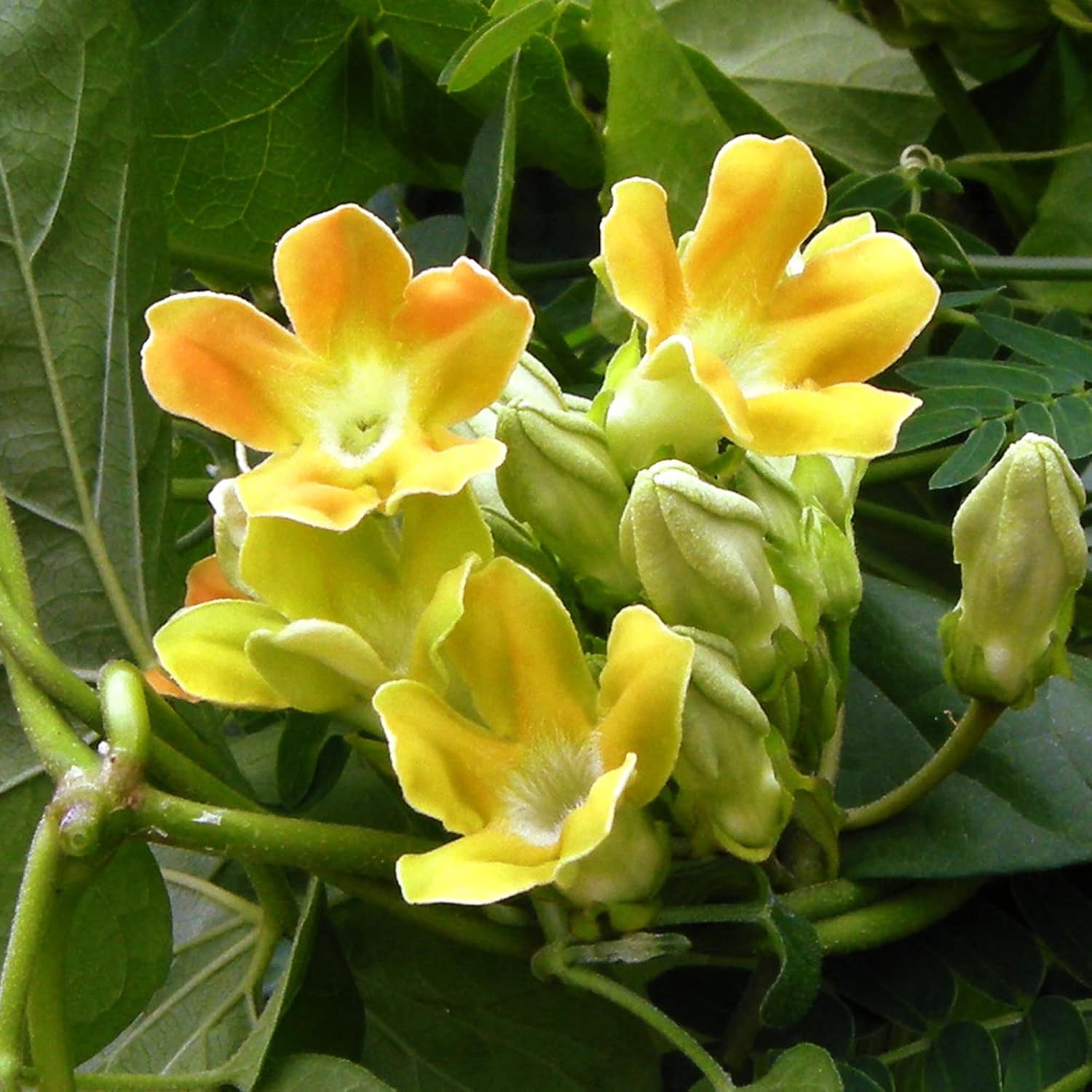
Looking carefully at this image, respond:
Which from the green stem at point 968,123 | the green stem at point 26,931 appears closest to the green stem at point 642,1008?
the green stem at point 26,931

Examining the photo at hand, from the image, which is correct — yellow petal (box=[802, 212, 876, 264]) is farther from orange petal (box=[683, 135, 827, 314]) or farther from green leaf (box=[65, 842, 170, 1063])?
green leaf (box=[65, 842, 170, 1063])

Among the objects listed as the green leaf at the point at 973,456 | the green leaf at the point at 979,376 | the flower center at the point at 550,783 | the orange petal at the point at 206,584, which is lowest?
the green leaf at the point at 973,456

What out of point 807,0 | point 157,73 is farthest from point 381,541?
point 807,0

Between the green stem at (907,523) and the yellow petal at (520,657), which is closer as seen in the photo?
the yellow petal at (520,657)

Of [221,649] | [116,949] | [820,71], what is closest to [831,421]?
[221,649]

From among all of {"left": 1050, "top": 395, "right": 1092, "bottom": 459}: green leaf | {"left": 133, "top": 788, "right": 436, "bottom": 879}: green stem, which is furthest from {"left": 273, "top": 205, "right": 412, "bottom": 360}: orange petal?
{"left": 1050, "top": 395, "right": 1092, "bottom": 459}: green leaf

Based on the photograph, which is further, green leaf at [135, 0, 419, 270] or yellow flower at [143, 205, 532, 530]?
green leaf at [135, 0, 419, 270]

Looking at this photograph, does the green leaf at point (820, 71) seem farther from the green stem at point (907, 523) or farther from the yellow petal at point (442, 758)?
the yellow petal at point (442, 758)
